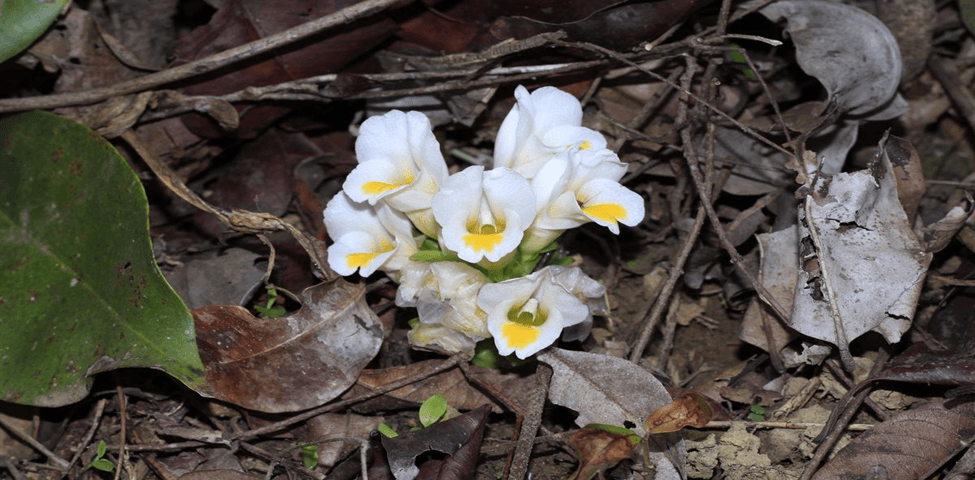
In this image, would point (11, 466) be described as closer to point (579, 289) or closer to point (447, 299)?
point (447, 299)

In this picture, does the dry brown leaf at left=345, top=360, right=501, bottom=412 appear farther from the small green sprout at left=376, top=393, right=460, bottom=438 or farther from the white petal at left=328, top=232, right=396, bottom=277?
the white petal at left=328, top=232, right=396, bottom=277

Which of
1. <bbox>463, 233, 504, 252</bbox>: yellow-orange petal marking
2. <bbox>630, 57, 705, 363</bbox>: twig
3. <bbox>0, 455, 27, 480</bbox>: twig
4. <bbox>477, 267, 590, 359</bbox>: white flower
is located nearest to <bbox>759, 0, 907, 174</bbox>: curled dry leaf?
<bbox>630, 57, 705, 363</bbox>: twig

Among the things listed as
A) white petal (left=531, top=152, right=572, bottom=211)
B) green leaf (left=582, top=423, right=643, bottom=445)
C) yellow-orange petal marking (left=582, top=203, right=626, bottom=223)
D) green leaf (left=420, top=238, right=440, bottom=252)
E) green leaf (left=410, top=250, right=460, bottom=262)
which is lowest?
green leaf (left=582, top=423, right=643, bottom=445)

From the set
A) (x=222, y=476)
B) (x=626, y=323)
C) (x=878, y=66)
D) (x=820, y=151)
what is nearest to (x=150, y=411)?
(x=222, y=476)

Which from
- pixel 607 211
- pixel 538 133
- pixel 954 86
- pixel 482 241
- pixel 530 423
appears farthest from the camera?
pixel 954 86

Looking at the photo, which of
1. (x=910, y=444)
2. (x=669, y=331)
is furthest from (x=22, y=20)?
(x=910, y=444)
